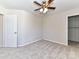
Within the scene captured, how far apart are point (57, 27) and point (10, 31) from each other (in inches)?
126

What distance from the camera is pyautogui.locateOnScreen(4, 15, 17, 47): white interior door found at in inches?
187

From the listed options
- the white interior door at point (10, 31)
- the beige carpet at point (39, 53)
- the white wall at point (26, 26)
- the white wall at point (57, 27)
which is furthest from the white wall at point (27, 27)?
the beige carpet at point (39, 53)

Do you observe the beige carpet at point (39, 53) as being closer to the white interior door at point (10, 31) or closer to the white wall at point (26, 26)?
the white interior door at point (10, 31)

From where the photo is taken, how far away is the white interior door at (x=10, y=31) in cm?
475

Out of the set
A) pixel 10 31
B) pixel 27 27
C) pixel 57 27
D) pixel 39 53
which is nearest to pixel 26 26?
pixel 27 27

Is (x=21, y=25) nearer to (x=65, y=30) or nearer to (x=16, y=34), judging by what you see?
(x=16, y=34)

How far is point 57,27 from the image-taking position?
5.85m

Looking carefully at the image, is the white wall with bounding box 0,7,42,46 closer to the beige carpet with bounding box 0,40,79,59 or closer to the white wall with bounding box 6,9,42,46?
the white wall with bounding box 6,9,42,46

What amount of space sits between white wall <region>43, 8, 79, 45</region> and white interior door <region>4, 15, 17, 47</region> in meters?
2.89

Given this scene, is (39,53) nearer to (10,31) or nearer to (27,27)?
(10,31)

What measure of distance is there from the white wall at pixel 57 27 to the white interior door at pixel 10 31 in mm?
2892

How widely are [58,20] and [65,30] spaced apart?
952 millimetres

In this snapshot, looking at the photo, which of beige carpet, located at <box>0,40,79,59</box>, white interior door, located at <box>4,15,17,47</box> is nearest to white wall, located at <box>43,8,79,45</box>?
beige carpet, located at <box>0,40,79,59</box>

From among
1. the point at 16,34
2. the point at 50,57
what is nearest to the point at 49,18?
the point at 16,34
